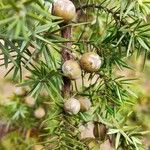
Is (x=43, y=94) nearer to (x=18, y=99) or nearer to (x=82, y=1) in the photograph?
(x=18, y=99)

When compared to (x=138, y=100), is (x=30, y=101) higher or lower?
higher

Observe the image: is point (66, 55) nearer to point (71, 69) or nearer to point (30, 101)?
point (71, 69)

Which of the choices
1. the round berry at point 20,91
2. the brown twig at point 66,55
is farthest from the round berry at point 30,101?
the brown twig at point 66,55

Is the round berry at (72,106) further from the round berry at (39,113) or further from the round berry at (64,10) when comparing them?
the round berry at (39,113)

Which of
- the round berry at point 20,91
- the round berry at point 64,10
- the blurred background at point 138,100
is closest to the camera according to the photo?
the round berry at point 64,10

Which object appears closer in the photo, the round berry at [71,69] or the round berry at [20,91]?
the round berry at [71,69]

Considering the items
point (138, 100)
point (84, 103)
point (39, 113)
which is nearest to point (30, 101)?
point (39, 113)

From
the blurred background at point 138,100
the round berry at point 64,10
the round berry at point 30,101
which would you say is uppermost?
the round berry at point 64,10

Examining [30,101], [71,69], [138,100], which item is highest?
[71,69]

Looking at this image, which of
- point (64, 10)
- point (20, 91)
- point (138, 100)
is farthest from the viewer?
point (138, 100)

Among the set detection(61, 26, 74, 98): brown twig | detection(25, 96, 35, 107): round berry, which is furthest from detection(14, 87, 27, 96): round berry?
detection(61, 26, 74, 98): brown twig

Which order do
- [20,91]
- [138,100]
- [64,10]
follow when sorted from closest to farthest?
[64,10]
[20,91]
[138,100]
